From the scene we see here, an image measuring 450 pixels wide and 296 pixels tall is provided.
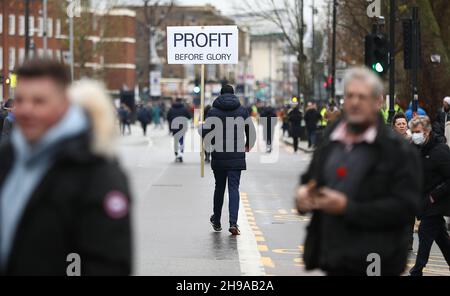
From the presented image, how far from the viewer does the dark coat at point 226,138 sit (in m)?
16.1

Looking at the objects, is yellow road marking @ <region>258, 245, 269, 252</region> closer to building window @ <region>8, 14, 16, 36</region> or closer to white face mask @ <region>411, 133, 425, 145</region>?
white face mask @ <region>411, 133, 425, 145</region>

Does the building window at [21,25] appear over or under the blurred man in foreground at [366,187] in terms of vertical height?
over

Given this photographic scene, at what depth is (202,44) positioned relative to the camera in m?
24.8

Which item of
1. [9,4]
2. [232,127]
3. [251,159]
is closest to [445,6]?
[251,159]

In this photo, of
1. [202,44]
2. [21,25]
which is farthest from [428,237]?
[21,25]

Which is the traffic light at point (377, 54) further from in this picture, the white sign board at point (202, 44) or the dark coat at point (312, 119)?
the dark coat at point (312, 119)

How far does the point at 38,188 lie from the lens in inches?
200

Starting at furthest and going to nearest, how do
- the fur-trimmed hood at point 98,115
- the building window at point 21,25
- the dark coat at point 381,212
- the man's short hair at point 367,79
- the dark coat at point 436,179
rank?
1. the building window at point 21,25
2. the dark coat at point 436,179
3. the man's short hair at point 367,79
4. the dark coat at point 381,212
5. the fur-trimmed hood at point 98,115

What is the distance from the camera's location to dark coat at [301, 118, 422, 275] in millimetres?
6355

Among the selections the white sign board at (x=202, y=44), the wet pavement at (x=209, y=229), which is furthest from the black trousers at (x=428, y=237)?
the white sign board at (x=202, y=44)

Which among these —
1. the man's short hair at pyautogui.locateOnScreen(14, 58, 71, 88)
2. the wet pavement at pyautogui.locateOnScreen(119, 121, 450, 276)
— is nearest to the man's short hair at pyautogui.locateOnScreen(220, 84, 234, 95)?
the wet pavement at pyautogui.locateOnScreen(119, 121, 450, 276)

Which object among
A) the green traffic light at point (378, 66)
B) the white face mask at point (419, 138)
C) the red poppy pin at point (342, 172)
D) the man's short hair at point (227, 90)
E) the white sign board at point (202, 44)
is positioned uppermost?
the white sign board at point (202, 44)

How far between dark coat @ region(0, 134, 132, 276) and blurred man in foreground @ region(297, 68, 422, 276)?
53.5 inches
